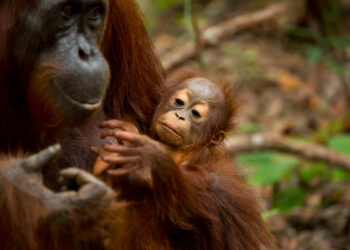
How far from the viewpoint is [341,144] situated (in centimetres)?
659

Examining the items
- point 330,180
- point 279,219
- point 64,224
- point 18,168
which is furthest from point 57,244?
point 330,180

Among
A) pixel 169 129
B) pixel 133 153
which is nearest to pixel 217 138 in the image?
pixel 169 129

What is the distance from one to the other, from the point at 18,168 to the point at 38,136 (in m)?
0.61

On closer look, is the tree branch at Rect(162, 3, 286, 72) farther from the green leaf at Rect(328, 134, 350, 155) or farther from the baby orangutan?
the baby orangutan

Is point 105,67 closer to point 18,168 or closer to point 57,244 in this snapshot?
→ point 18,168

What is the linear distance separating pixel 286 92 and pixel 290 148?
8.50 feet

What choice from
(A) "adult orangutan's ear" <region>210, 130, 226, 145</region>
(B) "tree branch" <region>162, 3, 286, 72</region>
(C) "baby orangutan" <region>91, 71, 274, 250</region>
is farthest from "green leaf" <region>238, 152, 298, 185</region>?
(C) "baby orangutan" <region>91, 71, 274, 250</region>

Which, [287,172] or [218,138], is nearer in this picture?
[218,138]

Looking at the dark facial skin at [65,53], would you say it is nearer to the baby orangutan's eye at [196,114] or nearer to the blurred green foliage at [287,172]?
the baby orangutan's eye at [196,114]

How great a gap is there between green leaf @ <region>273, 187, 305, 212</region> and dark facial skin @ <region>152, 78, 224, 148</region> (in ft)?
8.01

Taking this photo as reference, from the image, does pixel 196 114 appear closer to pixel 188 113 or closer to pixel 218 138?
pixel 188 113

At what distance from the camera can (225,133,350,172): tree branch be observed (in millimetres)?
6465

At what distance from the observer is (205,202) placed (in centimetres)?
356

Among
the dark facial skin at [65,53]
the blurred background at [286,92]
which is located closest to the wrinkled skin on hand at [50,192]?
the dark facial skin at [65,53]
